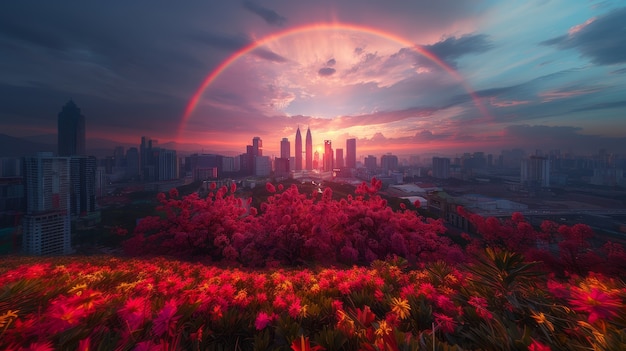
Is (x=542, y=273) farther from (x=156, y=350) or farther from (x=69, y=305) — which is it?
(x=69, y=305)

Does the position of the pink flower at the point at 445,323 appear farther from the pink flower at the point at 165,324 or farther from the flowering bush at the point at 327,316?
the pink flower at the point at 165,324

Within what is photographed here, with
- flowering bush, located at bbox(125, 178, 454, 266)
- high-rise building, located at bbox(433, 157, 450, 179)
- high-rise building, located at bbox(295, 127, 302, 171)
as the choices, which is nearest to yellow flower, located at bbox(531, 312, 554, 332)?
flowering bush, located at bbox(125, 178, 454, 266)

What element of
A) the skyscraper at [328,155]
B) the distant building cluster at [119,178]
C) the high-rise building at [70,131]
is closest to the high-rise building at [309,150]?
the skyscraper at [328,155]

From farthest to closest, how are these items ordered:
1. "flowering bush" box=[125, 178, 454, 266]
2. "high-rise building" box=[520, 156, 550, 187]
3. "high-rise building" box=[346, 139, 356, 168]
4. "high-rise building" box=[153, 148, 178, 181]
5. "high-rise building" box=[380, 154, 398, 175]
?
"high-rise building" box=[346, 139, 356, 168] < "high-rise building" box=[380, 154, 398, 175] < "high-rise building" box=[153, 148, 178, 181] < "high-rise building" box=[520, 156, 550, 187] < "flowering bush" box=[125, 178, 454, 266]

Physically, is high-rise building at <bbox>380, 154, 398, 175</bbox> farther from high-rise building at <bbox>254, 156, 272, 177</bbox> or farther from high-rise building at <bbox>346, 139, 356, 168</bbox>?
high-rise building at <bbox>254, 156, 272, 177</bbox>

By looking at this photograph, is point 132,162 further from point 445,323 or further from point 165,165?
point 445,323
